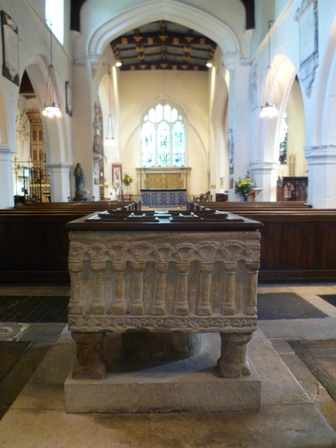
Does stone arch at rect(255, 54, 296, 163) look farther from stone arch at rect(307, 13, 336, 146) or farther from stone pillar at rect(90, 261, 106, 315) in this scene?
stone pillar at rect(90, 261, 106, 315)

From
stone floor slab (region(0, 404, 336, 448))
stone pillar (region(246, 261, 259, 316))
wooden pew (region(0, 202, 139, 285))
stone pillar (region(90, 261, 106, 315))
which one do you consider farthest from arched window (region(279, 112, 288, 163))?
stone pillar (region(90, 261, 106, 315))

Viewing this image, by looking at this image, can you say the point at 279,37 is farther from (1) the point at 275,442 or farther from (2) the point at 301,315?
(1) the point at 275,442

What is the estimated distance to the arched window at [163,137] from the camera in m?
21.7

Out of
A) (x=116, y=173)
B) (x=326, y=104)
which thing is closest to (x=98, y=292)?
(x=326, y=104)

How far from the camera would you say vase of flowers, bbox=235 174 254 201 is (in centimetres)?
1209

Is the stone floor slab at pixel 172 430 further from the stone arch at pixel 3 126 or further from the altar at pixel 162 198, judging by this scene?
the altar at pixel 162 198

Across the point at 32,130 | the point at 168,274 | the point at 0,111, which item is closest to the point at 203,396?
the point at 168,274

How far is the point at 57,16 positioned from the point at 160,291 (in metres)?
12.1

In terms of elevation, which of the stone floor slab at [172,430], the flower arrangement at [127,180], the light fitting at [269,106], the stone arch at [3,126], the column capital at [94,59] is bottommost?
the stone floor slab at [172,430]

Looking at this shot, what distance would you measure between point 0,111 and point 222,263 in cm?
707

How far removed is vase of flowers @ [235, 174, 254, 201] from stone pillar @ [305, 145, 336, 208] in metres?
4.34

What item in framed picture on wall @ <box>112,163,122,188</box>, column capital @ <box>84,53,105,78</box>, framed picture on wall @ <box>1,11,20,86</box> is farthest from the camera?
framed picture on wall @ <box>112,163,122,188</box>

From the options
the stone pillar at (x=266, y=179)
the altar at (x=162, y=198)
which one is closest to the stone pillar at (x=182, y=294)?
the stone pillar at (x=266, y=179)

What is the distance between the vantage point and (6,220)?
4.39 metres
